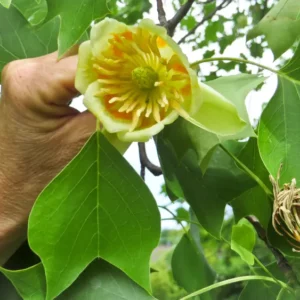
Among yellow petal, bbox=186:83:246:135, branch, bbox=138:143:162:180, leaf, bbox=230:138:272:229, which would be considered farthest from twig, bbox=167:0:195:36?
yellow petal, bbox=186:83:246:135

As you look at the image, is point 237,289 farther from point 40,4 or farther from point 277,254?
point 40,4

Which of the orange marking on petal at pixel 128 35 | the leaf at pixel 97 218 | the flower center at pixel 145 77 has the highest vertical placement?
the orange marking on petal at pixel 128 35

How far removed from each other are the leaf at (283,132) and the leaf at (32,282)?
0.24m

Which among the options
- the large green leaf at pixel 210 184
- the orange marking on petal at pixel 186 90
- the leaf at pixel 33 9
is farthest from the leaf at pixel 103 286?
the leaf at pixel 33 9

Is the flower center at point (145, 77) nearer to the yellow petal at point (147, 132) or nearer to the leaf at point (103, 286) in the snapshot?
the yellow petal at point (147, 132)

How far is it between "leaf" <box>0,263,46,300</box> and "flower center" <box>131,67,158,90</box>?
0.21 m

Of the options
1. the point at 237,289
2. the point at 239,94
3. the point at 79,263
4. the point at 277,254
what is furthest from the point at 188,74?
the point at 237,289

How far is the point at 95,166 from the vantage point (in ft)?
1.79

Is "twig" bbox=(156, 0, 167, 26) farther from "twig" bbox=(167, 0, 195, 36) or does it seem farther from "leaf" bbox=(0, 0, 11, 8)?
"leaf" bbox=(0, 0, 11, 8)

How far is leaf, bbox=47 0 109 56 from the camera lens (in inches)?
20.7

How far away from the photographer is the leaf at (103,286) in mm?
574

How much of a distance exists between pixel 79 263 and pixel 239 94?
0.71 feet

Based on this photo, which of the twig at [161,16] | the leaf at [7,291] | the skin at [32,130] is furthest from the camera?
the twig at [161,16]

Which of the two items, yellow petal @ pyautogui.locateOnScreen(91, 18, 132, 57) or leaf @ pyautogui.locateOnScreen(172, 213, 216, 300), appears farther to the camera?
leaf @ pyautogui.locateOnScreen(172, 213, 216, 300)
